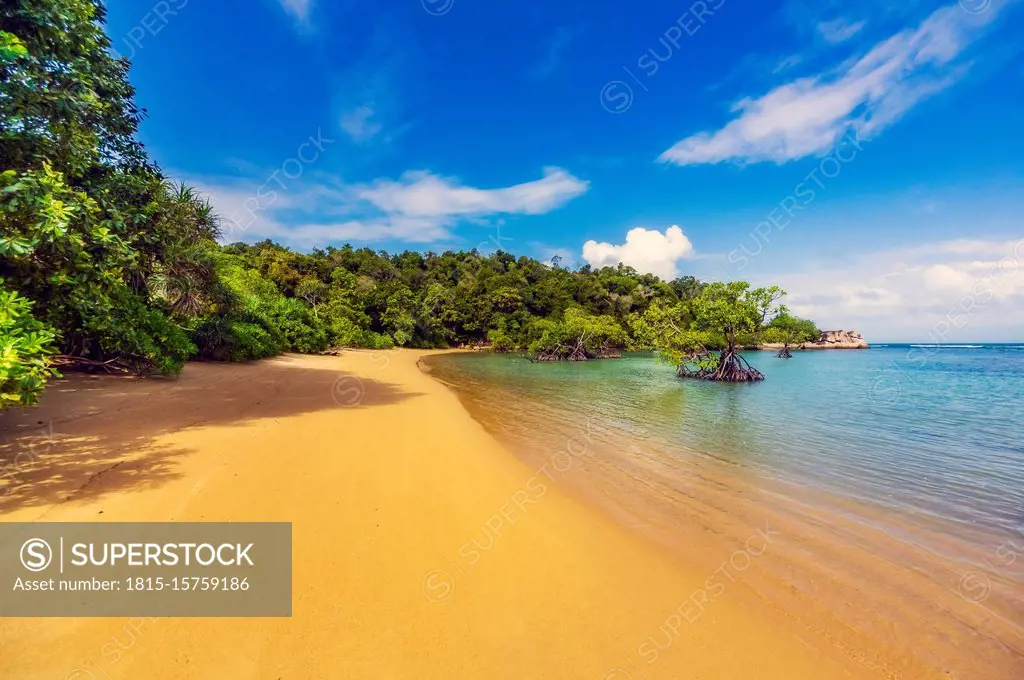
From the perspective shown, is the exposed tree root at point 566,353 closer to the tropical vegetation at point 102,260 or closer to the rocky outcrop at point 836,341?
the tropical vegetation at point 102,260

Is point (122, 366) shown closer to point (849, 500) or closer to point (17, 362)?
point (17, 362)

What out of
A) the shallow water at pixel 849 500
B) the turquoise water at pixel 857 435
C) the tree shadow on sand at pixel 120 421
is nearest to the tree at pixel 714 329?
the turquoise water at pixel 857 435

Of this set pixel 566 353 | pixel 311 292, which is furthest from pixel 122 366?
pixel 311 292

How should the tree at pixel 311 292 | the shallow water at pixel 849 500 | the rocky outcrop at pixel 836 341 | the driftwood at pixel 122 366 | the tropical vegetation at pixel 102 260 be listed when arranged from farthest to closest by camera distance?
the rocky outcrop at pixel 836 341 < the tree at pixel 311 292 < the driftwood at pixel 122 366 < the tropical vegetation at pixel 102 260 < the shallow water at pixel 849 500

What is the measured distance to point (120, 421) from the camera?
22.6 feet

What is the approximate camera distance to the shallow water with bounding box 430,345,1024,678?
11.2 feet

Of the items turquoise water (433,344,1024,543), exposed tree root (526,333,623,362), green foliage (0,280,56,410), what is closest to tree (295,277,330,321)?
exposed tree root (526,333,623,362)

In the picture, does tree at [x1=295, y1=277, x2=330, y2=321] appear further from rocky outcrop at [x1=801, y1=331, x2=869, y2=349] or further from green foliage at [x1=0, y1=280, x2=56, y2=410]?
rocky outcrop at [x1=801, y1=331, x2=869, y2=349]

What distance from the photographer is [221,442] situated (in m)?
6.32

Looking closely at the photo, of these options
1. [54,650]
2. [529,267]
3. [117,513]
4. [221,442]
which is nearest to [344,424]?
[221,442]

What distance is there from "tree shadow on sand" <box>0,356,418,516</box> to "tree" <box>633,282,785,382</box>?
63.0ft

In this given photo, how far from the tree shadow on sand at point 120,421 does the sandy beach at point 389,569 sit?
0.04 meters

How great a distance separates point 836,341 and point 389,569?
13525cm

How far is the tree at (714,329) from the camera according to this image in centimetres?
2359
